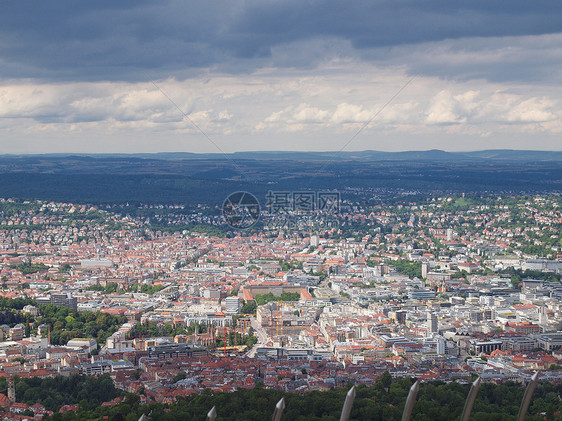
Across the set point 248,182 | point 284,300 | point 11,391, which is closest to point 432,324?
point 284,300

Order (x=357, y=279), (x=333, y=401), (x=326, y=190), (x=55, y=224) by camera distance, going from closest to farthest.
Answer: (x=333, y=401) < (x=357, y=279) < (x=55, y=224) < (x=326, y=190)

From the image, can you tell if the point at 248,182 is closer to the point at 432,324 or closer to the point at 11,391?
the point at 432,324

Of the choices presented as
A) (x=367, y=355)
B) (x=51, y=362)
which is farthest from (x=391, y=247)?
(x=51, y=362)

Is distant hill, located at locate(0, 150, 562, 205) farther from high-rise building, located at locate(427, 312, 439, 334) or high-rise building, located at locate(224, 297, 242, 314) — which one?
high-rise building, located at locate(427, 312, 439, 334)

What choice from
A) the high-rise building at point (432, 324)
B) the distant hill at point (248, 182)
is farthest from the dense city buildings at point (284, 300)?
the distant hill at point (248, 182)

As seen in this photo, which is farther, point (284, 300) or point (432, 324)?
point (284, 300)

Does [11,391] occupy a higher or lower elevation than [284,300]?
higher

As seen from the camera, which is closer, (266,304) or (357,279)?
(266,304)

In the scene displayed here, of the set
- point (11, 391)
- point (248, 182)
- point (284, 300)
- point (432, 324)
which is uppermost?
point (248, 182)

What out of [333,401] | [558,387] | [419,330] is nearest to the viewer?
[333,401]

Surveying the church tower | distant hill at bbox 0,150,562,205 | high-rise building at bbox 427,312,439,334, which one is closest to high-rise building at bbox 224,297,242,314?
high-rise building at bbox 427,312,439,334

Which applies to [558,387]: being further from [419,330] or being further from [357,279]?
[357,279]
